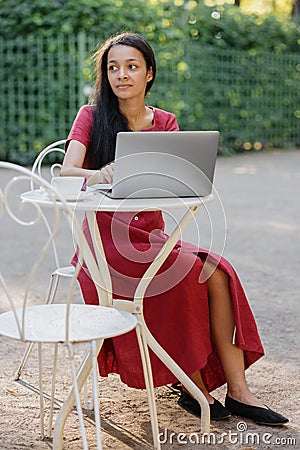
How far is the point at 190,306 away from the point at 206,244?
344cm

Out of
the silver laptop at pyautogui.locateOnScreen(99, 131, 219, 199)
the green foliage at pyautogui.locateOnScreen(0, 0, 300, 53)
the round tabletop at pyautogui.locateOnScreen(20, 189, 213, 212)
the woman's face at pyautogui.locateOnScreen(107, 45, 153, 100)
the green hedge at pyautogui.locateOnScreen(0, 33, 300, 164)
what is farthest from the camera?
the green hedge at pyautogui.locateOnScreen(0, 33, 300, 164)

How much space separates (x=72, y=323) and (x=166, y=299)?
0.60 meters

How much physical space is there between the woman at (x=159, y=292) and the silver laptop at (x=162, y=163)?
0.23 metres

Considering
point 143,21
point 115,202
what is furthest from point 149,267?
point 143,21

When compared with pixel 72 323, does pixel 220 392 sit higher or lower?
lower

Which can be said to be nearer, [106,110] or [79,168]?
[79,168]

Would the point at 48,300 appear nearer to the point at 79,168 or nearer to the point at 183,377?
the point at 79,168

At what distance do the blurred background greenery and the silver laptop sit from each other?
7596 mm

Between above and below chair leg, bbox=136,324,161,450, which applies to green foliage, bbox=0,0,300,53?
above

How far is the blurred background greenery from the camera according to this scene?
501 inches

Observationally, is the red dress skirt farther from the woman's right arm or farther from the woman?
the woman's right arm

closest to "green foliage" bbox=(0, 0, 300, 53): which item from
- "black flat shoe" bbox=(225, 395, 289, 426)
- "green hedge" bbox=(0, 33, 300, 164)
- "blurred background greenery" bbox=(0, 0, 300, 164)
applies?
"blurred background greenery" bbox=(0, 0, 300, 164)

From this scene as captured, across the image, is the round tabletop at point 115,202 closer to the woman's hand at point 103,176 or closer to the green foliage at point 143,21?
the woman's hand at point 103,176

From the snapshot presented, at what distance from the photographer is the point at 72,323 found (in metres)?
2.90
